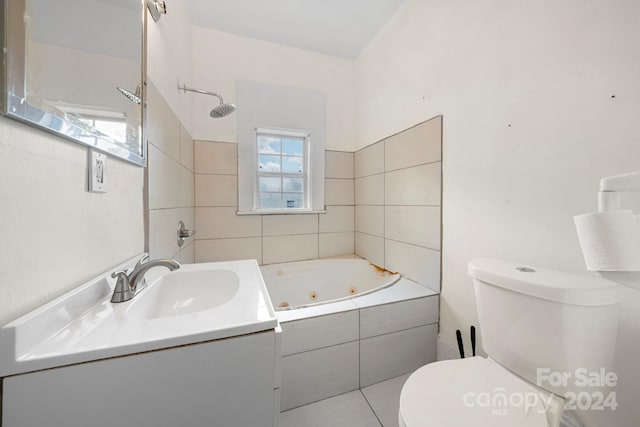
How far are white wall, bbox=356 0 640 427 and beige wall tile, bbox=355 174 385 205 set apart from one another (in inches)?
23.9

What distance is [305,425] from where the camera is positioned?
46.4 inches

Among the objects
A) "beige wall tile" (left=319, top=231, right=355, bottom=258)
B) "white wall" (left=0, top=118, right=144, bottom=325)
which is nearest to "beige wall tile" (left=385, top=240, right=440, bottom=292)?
"beige wall tile" (left=319, top=231, right=355, bottom=258)

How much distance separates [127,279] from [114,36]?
83 centimetres

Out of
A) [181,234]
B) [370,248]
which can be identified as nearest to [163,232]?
[181,234]

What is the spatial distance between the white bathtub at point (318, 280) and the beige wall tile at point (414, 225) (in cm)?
38

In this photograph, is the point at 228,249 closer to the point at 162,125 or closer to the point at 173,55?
the point at 162,125

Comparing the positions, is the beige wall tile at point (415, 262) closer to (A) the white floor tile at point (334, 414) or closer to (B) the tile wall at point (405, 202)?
(B) the tile wall at point (405, 202)

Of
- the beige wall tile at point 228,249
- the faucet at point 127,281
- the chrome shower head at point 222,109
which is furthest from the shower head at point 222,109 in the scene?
the faucet at point 127,281

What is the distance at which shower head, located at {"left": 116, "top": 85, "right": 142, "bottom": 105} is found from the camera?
854mm

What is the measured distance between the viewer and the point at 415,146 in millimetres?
1724

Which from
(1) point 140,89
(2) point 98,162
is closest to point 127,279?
(2) point 98,162

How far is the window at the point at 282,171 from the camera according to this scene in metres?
2.30

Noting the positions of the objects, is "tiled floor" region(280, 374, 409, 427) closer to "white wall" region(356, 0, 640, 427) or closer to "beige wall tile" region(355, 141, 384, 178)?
"white wall" region(356, 0, 640, 427)

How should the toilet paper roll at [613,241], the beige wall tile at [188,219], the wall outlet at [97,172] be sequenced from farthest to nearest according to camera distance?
the beige wall tile at [188,219], the wall outlet at [97,172], the toilet paper roll at [613,241]
